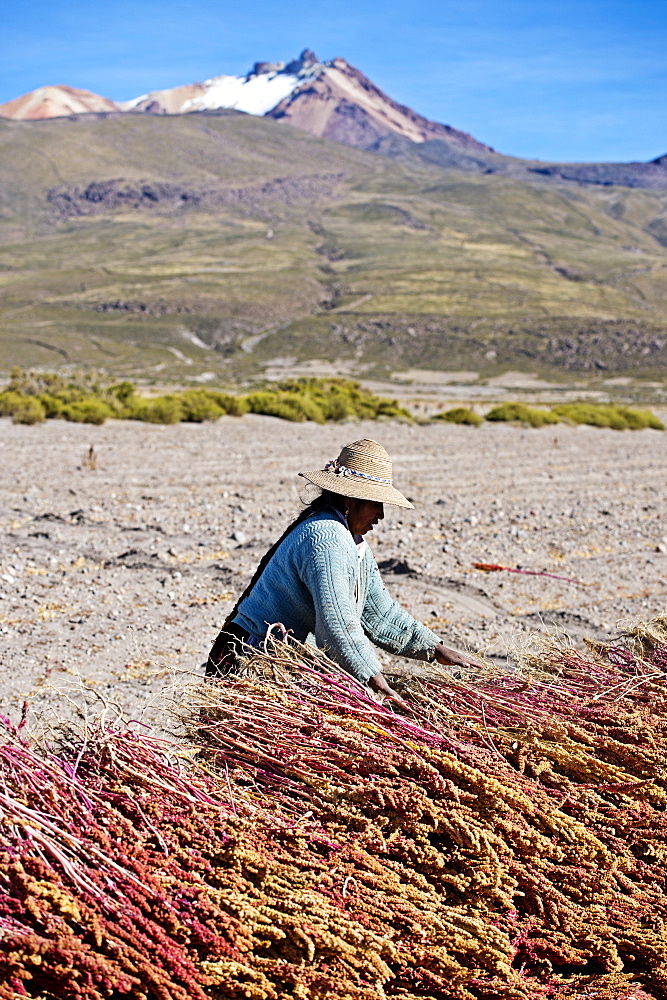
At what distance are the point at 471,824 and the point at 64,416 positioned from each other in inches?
676

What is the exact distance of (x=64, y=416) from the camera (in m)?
18.4

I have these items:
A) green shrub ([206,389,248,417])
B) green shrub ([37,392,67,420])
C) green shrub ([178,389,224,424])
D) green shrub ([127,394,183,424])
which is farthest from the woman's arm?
green shrub ([206,389,248,417])

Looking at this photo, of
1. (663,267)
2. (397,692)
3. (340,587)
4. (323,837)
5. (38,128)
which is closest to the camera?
(323,837)

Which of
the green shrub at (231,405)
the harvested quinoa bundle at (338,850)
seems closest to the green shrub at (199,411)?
the green shrub at (231,405)

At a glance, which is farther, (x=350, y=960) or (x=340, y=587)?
(x=340, y=587)

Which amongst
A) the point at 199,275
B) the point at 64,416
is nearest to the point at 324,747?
the point at 64,416

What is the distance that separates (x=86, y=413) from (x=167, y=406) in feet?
5.16

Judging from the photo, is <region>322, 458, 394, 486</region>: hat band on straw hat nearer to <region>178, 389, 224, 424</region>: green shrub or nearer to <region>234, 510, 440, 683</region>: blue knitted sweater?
<region>234, 510, 440, 683</region>: blue knitted sweater

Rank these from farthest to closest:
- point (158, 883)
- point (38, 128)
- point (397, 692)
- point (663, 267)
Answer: point (38, 128) → point (663, 267) → point (397, 692) → point (158, 883)

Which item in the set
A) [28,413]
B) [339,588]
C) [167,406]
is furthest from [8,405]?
[339,588]

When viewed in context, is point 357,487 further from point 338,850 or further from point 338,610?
point 338,850

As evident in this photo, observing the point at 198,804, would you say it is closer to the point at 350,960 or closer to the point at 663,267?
the point at 350,960

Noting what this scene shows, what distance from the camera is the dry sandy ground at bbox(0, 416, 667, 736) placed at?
5.56 metres

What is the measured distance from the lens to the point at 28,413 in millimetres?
17438
